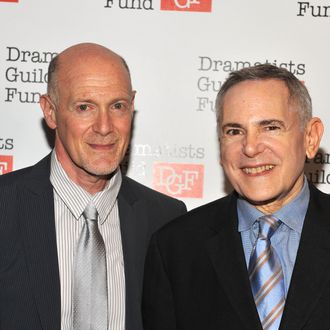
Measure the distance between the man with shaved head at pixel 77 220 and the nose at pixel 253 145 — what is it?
0.67 m

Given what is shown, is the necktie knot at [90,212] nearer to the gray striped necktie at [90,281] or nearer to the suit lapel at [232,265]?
the gray striped necktie at [90,281]

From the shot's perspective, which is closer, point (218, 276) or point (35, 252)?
point (218, 276)

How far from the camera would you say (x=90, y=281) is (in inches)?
104

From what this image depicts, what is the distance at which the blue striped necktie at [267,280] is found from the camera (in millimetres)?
2240

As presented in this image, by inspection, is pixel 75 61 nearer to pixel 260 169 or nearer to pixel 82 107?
pixel 82 107

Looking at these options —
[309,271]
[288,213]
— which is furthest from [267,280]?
[288,213]

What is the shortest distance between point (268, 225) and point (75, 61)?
3.74ft

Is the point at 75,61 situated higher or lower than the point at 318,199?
higher

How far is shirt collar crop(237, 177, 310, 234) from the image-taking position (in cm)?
238

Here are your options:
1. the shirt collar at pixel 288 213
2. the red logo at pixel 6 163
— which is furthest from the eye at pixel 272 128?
the red logo at pixel 6 163

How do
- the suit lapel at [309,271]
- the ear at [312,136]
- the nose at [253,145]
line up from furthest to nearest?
the ear at [312,136] < the nose at [253,145] < the suit lapel at [309,271]

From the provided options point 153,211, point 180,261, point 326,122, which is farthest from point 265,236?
point 326,122

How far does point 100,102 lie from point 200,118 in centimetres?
90

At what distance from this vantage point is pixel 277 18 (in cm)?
345
